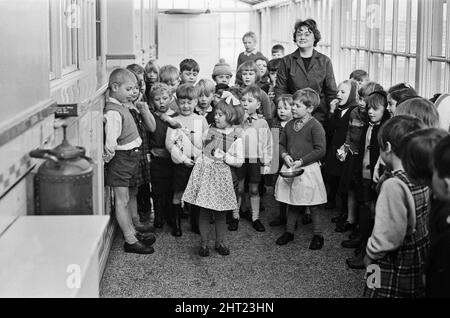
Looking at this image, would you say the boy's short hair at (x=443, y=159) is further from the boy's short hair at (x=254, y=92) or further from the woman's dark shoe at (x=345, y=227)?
the boy's short hair at (x=254, y=92)

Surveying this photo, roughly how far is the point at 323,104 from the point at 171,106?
52.0 inches

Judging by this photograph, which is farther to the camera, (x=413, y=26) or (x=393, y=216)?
(x=413, y=26)

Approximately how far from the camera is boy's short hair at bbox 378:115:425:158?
3.30 m

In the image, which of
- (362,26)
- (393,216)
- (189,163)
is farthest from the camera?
(362,26)

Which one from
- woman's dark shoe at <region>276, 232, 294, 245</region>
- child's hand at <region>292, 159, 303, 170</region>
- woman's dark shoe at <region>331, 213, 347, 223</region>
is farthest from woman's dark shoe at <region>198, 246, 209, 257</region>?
woman's dark shoe at <region>331, 213, 347, 223</region>

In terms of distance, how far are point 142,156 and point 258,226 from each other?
1092mm

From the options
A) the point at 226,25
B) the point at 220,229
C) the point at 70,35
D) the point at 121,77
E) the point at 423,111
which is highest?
the point at 226,25

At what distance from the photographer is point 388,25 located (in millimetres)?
6203

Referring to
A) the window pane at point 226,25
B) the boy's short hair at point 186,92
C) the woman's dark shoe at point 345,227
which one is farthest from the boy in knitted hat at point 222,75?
the window pane at point 226,25

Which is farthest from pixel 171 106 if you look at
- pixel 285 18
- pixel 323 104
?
pixel 285 18

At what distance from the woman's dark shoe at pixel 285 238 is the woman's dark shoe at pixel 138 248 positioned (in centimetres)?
93

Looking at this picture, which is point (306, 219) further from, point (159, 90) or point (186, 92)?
point (159, 90)

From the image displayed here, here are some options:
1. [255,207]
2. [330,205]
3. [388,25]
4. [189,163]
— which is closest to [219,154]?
[189,163]
